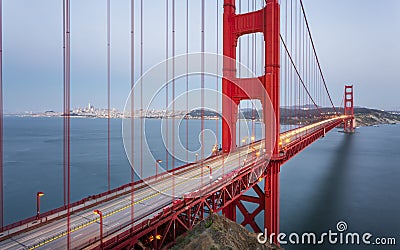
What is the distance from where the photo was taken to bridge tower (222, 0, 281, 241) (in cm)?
1425

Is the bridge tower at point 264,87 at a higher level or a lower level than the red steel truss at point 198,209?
higher

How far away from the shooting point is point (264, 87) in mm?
14422

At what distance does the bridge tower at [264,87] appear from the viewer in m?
14.2

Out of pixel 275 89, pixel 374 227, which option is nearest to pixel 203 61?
pixel 275 89

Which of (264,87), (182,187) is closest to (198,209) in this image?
(182,187)

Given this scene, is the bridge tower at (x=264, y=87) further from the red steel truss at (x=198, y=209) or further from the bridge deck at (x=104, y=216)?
the bridge deck at (x=104, y=216)

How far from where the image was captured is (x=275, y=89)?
14266mm

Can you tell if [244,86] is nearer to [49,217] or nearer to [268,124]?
[268,124]

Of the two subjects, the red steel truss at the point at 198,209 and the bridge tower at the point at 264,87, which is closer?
the red steel truss at the point at 198,209

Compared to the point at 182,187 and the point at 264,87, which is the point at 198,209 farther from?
the point at 264,87

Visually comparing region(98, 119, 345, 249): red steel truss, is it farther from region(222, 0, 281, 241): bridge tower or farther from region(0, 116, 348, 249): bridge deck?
region(0, 116, 348, 249): bridge deck

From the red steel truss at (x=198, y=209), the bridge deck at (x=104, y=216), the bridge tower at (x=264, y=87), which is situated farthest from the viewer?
the bridge tower at (x=264, y=87)

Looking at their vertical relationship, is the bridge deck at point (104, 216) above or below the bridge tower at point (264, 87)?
below

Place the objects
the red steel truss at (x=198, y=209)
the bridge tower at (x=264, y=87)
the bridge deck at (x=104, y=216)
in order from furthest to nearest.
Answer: the bridge tower at (x=264, y=87)
the bridge deck at (x=104, y=216)
the red steel truss at (x=198, y=209)
